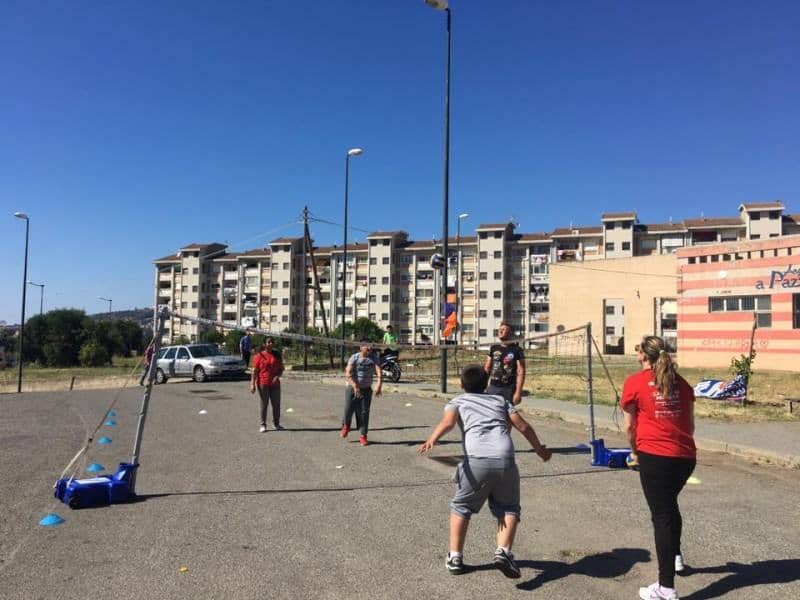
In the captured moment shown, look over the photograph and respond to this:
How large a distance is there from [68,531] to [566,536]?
4.49m

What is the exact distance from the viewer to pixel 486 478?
181 inches

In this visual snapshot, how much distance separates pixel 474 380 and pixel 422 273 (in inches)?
3888

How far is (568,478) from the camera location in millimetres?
8078

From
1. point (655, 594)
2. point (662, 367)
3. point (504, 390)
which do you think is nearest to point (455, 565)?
point (655, 594)

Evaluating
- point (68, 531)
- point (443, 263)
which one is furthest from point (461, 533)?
point (443, 263)

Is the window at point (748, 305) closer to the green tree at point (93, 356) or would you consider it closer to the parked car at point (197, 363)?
the parked car at point (197, 363)

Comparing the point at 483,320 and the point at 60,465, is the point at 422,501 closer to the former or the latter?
the point at 60,465

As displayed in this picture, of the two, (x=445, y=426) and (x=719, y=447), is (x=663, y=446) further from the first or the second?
(x=719, y=447)

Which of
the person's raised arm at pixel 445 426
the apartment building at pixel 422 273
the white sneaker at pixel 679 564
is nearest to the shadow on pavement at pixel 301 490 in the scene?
the person's raised arm at pixel 445 426

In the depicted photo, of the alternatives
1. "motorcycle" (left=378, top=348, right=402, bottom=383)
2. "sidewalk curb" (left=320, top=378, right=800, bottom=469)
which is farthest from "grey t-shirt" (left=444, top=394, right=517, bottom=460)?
"motorcycle" (left=378, top=348, right=402, bottom=383)

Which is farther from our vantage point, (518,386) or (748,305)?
(748,305)

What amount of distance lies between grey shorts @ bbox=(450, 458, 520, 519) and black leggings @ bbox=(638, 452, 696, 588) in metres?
0.92

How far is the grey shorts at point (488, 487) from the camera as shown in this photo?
4602 millimetres

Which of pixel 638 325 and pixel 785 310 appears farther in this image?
pixel 638 325
